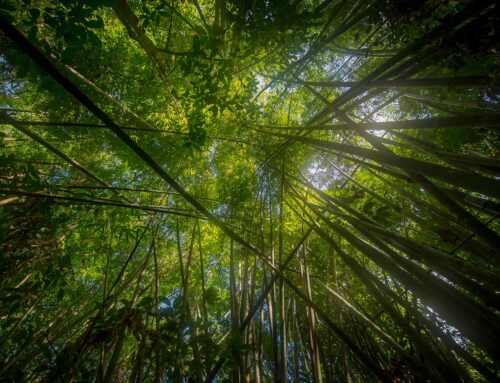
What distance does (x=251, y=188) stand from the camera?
3451mm

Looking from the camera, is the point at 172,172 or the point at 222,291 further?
the point at 222,291

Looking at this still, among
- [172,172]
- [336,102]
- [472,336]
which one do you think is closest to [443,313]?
[472,336]

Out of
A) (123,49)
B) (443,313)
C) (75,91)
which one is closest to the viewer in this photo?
(75,91)

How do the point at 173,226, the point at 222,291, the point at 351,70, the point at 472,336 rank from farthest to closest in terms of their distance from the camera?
the point at 222,291
the point at 351,70
the point at 173,226
the point at 472,336

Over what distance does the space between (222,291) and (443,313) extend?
4.48 m

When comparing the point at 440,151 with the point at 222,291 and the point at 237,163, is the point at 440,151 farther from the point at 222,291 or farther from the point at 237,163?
the point at 222,291

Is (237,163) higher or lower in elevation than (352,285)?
higher

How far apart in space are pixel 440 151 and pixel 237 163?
112 inches

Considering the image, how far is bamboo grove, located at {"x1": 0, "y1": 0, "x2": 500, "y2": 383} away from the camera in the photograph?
4.39 ft

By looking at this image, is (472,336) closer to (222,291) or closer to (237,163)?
(237,163)

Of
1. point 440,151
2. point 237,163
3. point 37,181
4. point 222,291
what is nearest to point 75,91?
point 37,181

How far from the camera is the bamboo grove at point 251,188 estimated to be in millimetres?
1337

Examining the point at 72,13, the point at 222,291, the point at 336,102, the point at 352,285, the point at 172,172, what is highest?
the point at 72,13

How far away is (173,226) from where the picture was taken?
12.3 ft
